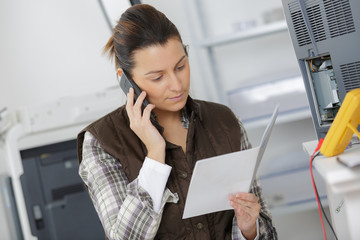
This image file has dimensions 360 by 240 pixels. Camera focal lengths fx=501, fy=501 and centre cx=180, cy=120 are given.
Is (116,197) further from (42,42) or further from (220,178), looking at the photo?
(42,42)

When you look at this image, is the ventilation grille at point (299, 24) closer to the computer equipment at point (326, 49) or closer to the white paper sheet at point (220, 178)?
the computer equipment at point (326, 49)

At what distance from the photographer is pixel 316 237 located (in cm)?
265

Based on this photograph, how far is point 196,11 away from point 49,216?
Answer: 121 cm

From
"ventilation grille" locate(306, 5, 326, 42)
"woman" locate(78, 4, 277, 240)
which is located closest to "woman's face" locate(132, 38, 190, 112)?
"woman" locate(78, 4, 277, 240)

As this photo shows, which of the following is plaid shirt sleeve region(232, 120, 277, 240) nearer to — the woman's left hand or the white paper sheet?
the woman's left hand

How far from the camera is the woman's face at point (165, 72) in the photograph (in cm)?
122

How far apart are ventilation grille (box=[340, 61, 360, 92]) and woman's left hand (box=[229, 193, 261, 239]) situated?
0.33 metres

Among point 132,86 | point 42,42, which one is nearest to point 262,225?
point 132,86

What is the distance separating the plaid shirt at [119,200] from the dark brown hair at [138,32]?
0.74 feet

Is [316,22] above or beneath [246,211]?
above

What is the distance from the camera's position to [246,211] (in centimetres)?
117

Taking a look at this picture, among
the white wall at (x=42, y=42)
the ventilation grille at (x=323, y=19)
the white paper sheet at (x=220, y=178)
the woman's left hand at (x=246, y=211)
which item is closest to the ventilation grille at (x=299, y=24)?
the ventilation grille at (x=323, y=19)

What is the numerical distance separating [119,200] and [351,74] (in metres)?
0.60

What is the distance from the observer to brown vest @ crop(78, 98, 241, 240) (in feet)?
4.01
